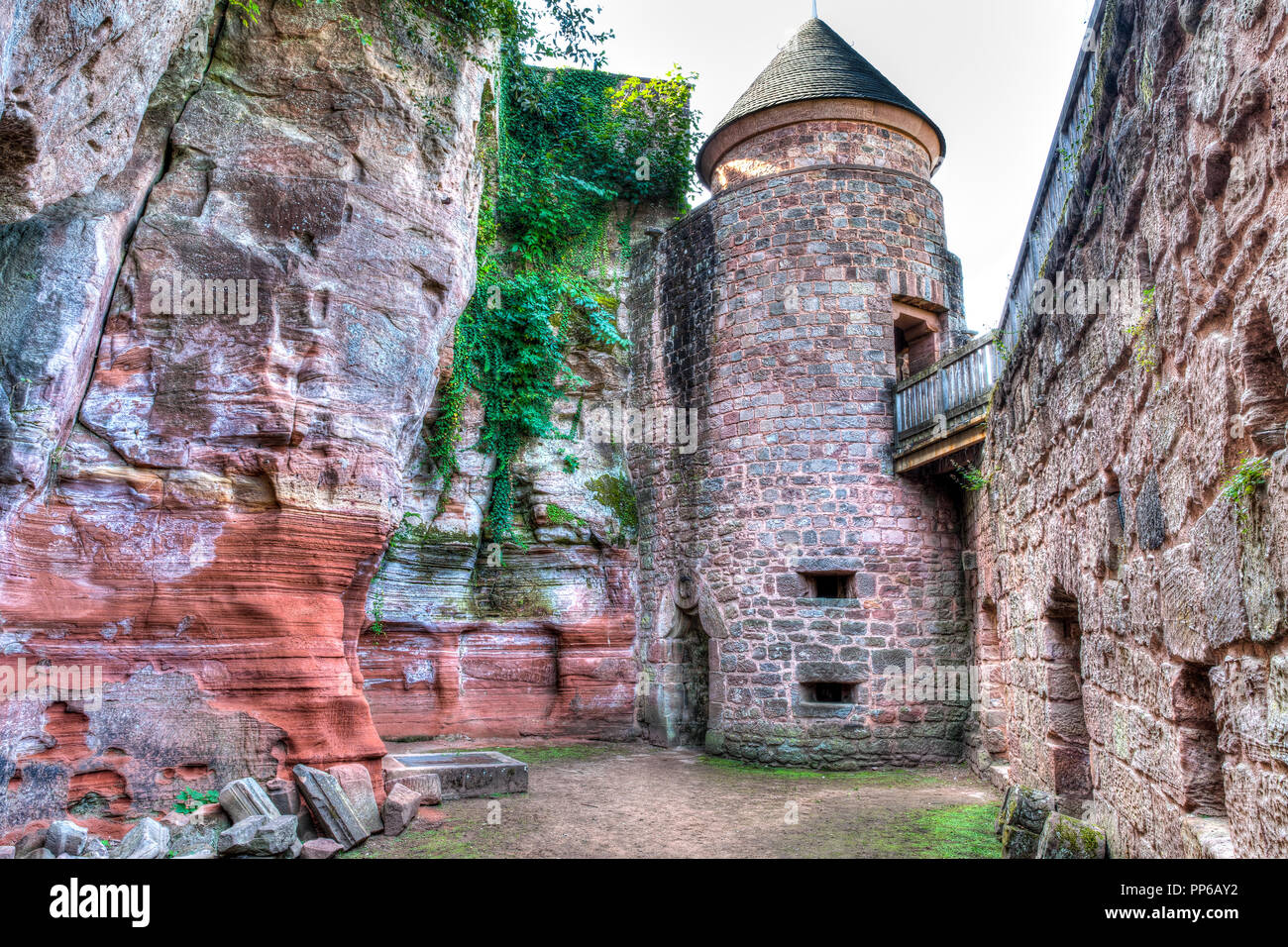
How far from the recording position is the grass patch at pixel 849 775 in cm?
883

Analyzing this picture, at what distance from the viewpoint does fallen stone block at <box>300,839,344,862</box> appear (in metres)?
5.29

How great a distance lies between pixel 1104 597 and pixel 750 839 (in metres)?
3.60

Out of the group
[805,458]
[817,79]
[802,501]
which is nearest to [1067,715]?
[802,501]

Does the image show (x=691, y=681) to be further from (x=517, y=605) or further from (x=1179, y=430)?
(x=1179, y=430)

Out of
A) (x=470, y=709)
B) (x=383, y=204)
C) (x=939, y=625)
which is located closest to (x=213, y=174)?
(x=383, y=204)

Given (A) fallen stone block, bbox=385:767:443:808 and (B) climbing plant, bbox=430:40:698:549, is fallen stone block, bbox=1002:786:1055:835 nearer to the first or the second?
(A) fallen stone block, bbox=385:767:443:808

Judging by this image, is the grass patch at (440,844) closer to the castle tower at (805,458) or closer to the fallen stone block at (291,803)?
the fallen stone block at (291,803)

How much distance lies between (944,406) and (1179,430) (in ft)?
24.0

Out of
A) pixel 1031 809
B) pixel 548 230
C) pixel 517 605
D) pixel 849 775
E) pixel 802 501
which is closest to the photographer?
pixel 1031 809

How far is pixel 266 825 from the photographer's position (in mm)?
5152

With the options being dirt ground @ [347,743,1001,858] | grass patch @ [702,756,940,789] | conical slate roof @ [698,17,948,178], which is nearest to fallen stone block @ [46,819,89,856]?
dirt ground @ [347,743,1001,858]

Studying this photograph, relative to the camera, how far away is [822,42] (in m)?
12.3

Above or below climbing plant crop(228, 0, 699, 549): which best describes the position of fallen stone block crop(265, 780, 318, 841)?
below
